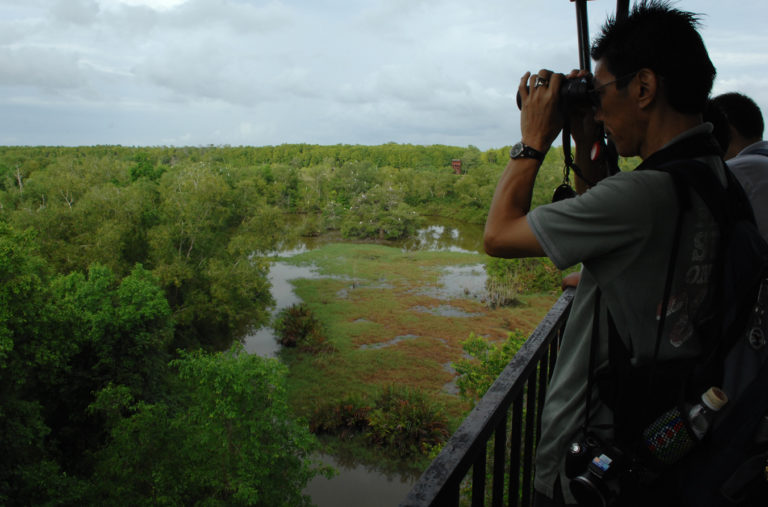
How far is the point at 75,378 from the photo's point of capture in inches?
409

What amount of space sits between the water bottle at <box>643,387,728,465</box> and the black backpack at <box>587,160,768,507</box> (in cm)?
1

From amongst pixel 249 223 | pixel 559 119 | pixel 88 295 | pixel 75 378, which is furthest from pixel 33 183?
pixel 559 119

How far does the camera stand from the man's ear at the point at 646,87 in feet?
2.94

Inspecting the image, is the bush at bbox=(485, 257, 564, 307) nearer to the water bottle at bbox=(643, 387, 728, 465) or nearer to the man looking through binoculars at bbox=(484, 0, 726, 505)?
the man looking through binoculars at bbox=(484, 0, 726, 505)

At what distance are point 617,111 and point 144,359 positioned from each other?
11.8m

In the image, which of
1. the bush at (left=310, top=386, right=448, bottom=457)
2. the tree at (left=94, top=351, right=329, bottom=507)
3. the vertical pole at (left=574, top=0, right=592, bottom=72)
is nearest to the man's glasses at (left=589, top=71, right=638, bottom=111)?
the vertical pole at (left=574, top=0, right=592, bottom=72)

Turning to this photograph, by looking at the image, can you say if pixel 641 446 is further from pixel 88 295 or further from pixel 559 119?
pixel 88 295

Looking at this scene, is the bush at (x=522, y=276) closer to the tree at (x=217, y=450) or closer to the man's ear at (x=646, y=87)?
the tree at (x=217, y=450)

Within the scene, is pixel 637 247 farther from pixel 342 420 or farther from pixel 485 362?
pixel 342 420

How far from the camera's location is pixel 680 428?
801 millimetres

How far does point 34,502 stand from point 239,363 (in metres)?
3.36

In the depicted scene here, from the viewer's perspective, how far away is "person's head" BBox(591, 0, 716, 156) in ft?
2.90

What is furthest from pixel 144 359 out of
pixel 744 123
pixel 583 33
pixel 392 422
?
pixel 744 123

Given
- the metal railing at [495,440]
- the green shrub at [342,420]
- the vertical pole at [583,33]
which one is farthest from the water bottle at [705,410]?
the green shrub at [342,420]
